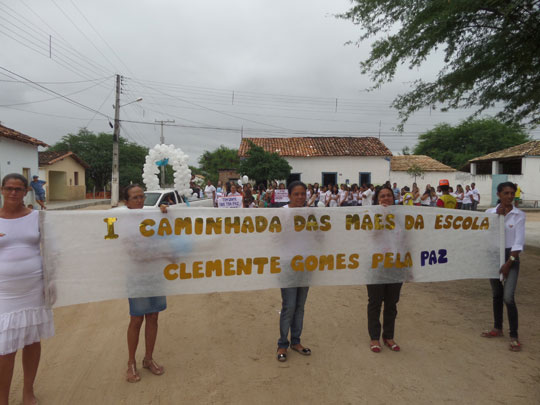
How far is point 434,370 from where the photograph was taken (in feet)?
10.4

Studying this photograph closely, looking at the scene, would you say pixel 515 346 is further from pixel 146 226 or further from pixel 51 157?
pixel 51 157

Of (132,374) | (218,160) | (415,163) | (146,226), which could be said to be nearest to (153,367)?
(132,374)

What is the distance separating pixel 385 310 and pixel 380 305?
10 cm

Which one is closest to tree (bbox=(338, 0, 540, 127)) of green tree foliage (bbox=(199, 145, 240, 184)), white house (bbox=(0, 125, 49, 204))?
white house (bbox=(0, 125, 49, 204))

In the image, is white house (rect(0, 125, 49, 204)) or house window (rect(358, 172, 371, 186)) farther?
house window (rect(358, 172, 371, 186))

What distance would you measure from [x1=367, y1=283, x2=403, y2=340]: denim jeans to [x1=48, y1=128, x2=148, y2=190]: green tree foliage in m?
35.3

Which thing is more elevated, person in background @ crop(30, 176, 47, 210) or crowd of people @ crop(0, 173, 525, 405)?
person in background @ crop(30, 176, 47, 210)

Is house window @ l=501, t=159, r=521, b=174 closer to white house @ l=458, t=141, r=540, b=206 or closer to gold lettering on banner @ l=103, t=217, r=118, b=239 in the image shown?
white house @ l=458, t=141, r=540, b=206

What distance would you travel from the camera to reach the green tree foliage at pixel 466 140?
135 feet

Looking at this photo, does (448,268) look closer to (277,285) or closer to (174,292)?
(277,285)

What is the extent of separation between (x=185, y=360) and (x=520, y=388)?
9.26ft

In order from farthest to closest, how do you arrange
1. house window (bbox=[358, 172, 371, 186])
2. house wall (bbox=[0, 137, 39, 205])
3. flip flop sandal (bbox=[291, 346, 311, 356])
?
house window (bbox=[358, 172, 371, 186]) < house wall (bbox=[0, 137, 39, 205]) < flip flop sandal (bbox=[291, 346, 311, 356])

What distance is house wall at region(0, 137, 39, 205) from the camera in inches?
656

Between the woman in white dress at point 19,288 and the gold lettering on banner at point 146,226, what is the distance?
2.54ft
